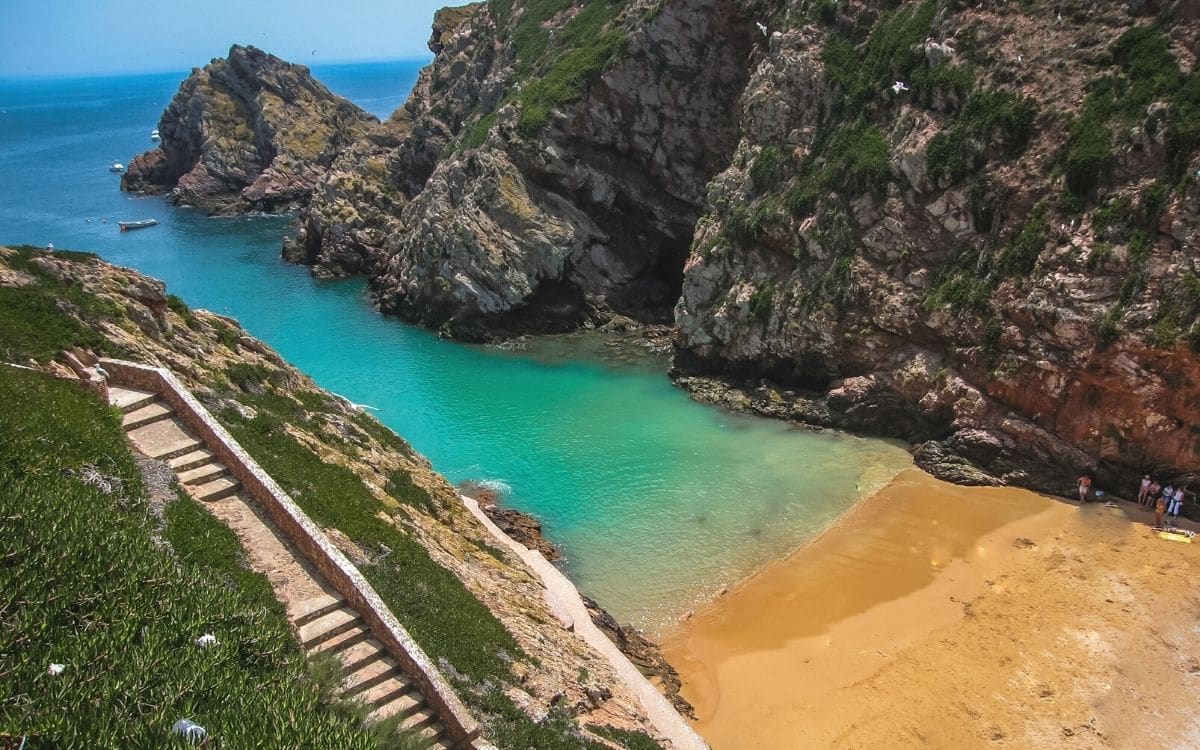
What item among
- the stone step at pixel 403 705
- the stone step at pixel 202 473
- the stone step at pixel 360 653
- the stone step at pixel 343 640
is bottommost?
the stone step at pixel 403 705

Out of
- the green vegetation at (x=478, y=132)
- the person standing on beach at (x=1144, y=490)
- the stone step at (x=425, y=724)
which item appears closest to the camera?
the stone step at (x=425, y=724)

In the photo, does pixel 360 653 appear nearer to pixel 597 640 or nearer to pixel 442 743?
pixel 442 743

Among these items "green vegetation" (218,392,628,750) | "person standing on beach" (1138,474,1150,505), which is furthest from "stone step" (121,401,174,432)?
"person standing on beach" (1138,474,1150,505)

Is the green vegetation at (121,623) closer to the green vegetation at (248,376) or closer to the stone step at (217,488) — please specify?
the stone step at (217,488)

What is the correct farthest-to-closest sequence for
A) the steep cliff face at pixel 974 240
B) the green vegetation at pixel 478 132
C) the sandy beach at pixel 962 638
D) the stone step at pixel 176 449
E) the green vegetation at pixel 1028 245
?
the green vegetation at pixel 478 132
the green vegetation at pixel 1028 245
the steep cliff face at pixel 974 240
the sandy beach at pixel 962 638
the stone step at pixel 176 449

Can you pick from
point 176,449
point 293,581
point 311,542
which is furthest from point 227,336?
point 293,581

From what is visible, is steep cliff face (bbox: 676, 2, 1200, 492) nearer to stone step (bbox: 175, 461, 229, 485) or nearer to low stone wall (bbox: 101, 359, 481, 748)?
low stone wall (bbox: 101, 359, 481, 748)

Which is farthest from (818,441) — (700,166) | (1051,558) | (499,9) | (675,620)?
(499,9)

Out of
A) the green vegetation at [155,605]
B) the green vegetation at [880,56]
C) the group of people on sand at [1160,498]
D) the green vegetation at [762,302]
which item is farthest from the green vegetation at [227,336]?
the group of people on sand at [1160,498]
